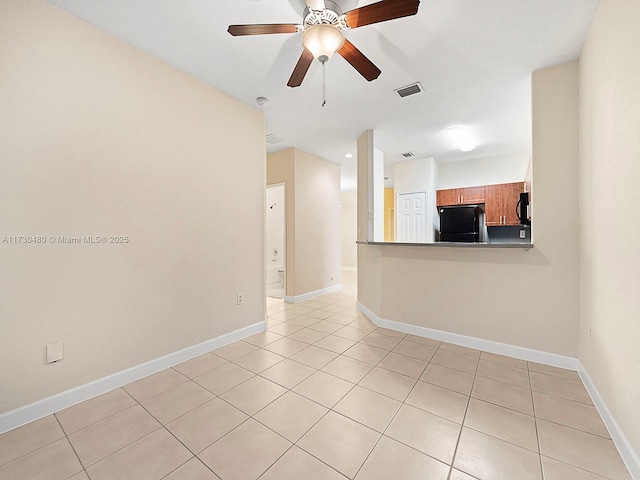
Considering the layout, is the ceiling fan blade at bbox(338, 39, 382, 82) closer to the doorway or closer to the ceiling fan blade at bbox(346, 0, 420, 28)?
the ceiling fan blade at bbox(346, 0, 420, 28)

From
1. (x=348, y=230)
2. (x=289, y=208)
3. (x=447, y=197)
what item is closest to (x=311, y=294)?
(x=289, y=208)

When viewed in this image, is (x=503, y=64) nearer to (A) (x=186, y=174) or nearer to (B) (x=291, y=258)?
(A) (x=186, y=174)

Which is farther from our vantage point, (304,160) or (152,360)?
(304,160)

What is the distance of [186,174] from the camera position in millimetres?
2510

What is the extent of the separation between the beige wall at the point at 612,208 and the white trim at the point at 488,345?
0.80 feet

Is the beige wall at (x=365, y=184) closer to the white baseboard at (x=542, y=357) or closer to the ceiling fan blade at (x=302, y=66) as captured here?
the white baseboard at (x=542, y=357)

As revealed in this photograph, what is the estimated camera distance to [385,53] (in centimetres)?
222

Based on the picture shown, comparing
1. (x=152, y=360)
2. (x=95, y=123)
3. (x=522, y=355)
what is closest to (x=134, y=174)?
(x=95, y=123)

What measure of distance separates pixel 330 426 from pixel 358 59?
2361mm

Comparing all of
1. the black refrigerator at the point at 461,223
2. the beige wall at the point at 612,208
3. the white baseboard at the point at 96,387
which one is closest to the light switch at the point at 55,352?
the white baseboard at the point at 96,387

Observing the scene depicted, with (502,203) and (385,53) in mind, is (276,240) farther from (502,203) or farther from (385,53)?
(502,203)

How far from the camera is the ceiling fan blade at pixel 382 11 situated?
1.43m

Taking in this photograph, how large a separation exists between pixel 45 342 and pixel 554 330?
3.87 metres

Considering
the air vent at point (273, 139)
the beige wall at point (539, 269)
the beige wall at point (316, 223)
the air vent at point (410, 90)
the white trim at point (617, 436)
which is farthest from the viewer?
the beige wall at point (316, 223)
